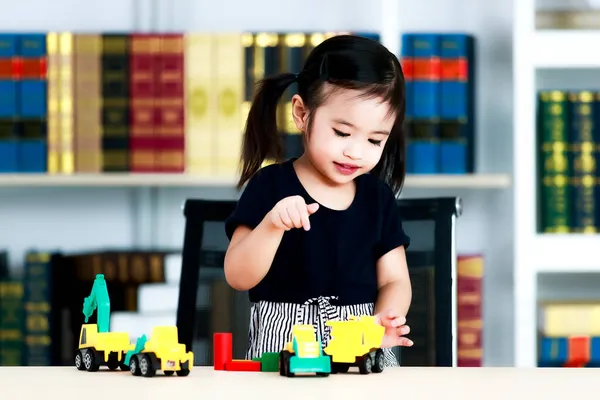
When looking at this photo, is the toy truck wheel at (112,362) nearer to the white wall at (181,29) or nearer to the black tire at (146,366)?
the black tire at (146,366)

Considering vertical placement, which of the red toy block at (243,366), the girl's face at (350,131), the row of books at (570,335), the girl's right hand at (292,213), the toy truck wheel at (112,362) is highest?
the girl's face at (350,131)

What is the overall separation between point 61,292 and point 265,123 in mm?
1345

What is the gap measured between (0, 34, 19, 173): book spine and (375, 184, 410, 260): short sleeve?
4.87 feet

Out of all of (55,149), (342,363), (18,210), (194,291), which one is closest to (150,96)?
(55,149)

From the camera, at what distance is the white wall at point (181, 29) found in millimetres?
2855

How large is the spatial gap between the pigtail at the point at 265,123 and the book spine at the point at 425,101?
1186 millimetres

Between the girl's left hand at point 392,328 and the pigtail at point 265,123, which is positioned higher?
the pigtail at point 265,123

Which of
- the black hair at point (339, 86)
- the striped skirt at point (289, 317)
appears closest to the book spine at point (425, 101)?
the black hair at point (339, 86)

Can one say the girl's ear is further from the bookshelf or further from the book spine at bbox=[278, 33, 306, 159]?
the bookshelf

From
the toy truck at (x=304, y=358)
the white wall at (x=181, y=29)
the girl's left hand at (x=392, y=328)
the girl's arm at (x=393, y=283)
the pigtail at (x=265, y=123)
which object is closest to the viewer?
the toy truck at (x=304, y=358)

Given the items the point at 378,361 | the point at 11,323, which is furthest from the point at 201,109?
the point at 378,361

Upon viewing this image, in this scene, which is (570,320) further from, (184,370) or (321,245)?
(184,370)

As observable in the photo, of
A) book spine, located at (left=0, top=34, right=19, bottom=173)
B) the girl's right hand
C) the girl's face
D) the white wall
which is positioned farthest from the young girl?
the white wall

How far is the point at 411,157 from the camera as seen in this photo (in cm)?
255
